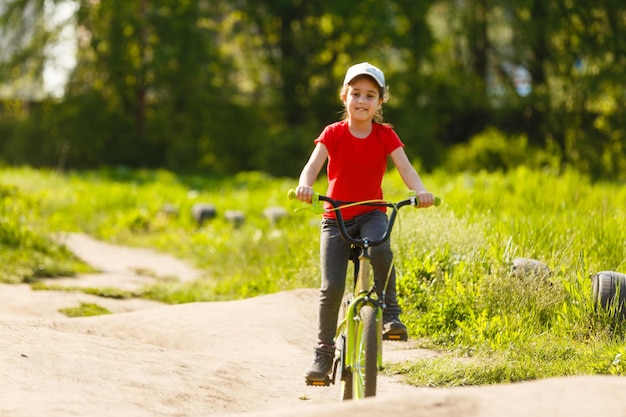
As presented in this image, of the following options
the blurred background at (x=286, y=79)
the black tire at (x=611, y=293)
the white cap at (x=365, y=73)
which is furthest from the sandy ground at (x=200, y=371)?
the blurred background at (x=286, y=79)

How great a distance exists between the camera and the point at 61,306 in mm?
8969

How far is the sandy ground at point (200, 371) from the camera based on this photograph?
4.33 m

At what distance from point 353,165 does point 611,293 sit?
239 cm

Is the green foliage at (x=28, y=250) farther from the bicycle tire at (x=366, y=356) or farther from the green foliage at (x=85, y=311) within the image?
the bicycle tire at (x=366, y=356)

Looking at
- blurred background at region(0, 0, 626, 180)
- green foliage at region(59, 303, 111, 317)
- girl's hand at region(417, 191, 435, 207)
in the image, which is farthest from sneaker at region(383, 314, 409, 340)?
blurred background at region(0, 0, 626, 180)

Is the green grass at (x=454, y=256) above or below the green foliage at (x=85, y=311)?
above

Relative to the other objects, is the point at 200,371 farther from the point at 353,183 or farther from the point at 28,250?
the point at 28,250

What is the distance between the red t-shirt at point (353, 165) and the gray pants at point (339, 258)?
6cm

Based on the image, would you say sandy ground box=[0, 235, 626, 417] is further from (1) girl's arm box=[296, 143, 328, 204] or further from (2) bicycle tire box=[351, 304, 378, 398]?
(1) girl's arm box=[296, 143, 328, 204]

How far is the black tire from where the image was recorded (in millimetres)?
6910

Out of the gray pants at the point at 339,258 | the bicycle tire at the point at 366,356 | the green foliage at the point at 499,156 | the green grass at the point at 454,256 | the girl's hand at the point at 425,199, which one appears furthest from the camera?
the green foliage at the point at 499,156

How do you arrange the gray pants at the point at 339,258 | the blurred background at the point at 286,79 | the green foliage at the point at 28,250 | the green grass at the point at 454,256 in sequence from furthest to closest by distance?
1. the blurred background at the point at 286,79
2. the green foliage at the point at 28,250
3. the green grass at the point at 454,256
4. the gray pants at the point at 339,258

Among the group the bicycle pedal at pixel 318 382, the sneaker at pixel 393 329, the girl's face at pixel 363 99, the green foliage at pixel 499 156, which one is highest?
the green foliage at pixel 499 156

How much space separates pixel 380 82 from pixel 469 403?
1.97 m
